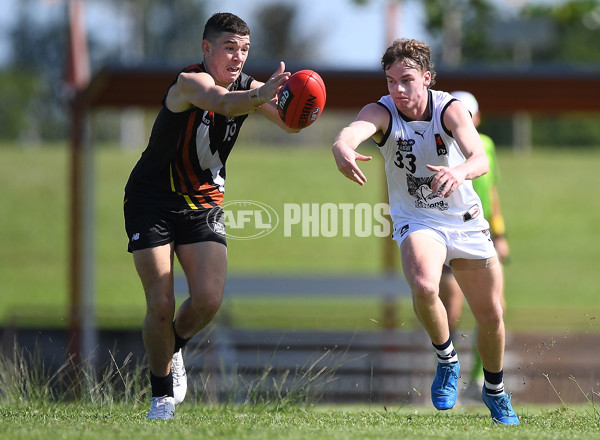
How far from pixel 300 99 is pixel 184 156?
2.78 feet

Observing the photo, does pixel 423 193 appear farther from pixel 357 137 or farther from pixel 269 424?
pixel 269 424

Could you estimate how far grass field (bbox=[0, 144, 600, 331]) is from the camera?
2942 cm

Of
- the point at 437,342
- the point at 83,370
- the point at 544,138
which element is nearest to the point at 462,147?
the point at 437,342

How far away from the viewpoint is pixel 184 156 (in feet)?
19.6

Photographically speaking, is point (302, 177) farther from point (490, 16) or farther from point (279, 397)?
point (279, 397)

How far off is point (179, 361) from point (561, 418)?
8.54ft

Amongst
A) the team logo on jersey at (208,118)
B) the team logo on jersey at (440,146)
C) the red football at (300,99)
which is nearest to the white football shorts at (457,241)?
the team logo on jersey at (440,146)

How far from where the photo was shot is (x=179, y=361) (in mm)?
6395

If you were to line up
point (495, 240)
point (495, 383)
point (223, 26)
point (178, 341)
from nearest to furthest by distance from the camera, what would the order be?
point (223, 26)
point (495, 383)
point (178, 341)
point (495, 240)

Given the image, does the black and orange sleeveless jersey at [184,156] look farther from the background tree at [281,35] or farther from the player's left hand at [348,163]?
the background tree at [281,35]

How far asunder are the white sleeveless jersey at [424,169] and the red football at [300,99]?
464mm

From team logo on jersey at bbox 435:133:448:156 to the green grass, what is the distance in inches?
65.7

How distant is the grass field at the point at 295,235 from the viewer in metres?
29.4

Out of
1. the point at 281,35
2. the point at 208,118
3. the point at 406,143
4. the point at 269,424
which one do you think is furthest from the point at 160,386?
the point at 281,35
